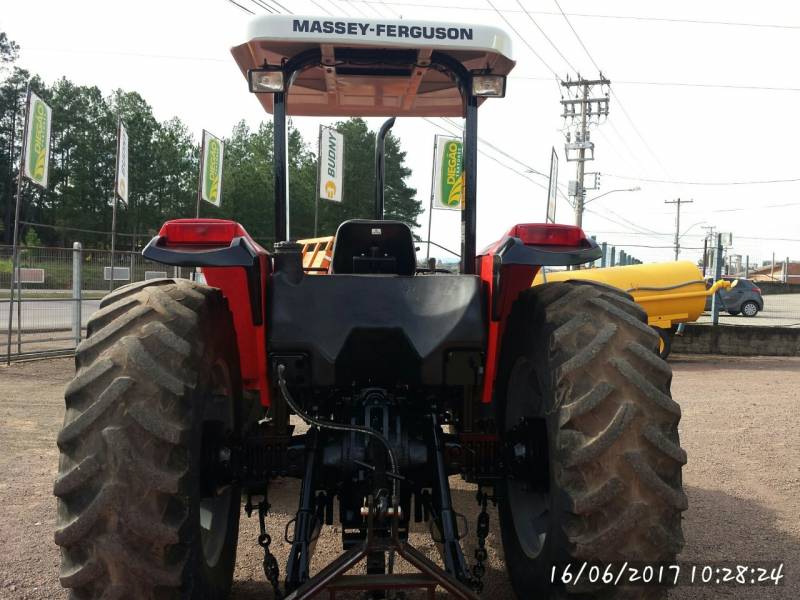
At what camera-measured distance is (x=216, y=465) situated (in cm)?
277

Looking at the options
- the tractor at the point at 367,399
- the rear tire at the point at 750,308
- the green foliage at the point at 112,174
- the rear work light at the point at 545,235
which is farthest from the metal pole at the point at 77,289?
the green foliage at the point at 112,174

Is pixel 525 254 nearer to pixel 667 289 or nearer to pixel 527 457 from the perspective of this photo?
pixel 527 457

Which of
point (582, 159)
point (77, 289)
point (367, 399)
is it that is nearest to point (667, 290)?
point (77, 289)

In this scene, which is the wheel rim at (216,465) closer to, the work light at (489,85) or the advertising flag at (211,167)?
the work light at (489,85)

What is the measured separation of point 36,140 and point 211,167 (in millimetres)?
6204

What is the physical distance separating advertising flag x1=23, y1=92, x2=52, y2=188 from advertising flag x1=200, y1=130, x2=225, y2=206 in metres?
4.69

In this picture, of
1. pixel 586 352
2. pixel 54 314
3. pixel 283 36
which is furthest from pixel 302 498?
pixel 54 314

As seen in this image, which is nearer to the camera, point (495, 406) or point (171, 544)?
point (171, 544)

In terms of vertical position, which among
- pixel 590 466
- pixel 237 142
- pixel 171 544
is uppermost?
pixel 237 142

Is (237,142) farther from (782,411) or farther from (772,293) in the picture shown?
(782,411)

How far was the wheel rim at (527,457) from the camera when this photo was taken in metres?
2.84

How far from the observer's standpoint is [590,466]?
2.48 metres

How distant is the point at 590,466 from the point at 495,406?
128 cm

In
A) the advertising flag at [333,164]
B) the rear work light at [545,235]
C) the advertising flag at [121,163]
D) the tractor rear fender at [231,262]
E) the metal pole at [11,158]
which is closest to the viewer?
the tractor rear fender at [231,262]
